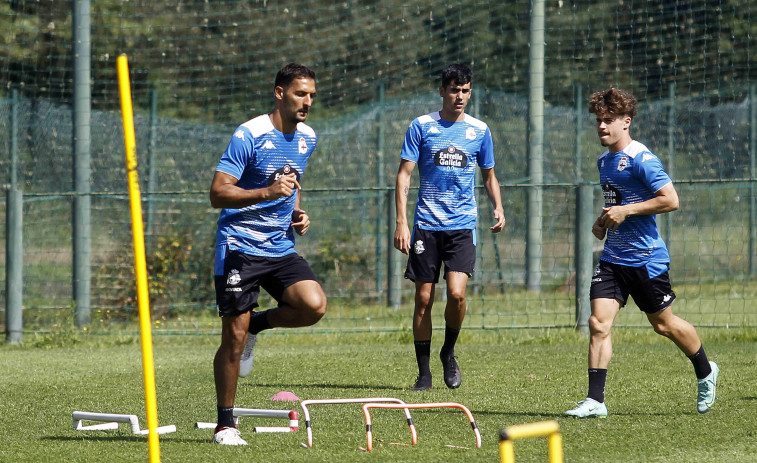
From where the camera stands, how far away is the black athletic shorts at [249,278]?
602 cm

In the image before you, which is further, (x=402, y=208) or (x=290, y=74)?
(x=402, y=208)

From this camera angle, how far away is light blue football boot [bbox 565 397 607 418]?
649 cm

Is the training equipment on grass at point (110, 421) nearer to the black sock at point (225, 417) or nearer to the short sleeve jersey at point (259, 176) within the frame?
the black sock at point (225, 417)

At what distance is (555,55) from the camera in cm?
1614

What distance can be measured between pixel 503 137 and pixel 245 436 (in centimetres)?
1080

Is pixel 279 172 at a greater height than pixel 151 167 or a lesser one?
lesser

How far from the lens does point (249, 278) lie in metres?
6.09

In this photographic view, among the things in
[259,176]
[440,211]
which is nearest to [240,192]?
[259,176]

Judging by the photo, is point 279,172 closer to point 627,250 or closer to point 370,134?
point 627,250

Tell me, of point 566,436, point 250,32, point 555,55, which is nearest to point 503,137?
point 555,55

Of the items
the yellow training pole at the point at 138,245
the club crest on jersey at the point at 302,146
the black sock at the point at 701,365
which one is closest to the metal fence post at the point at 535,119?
the black sock at the point at 701,365

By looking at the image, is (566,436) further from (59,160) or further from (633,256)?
(59,160)

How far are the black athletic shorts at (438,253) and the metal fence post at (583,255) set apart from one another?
331 cm

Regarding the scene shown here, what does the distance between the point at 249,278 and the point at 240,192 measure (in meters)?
0.50
